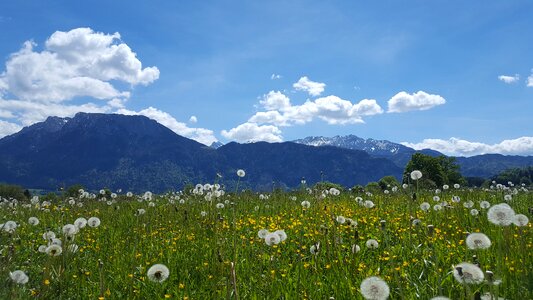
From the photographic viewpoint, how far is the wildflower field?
3717 mm

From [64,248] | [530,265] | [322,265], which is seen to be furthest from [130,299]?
[530,265]

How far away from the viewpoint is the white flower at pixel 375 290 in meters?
2.59

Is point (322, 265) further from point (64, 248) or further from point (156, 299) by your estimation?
point (64, 248)

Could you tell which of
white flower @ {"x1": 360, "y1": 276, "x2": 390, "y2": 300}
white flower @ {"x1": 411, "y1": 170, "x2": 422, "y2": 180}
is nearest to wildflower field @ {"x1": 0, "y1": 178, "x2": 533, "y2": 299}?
white flower @ {"x1": 360, "y1": 276, "x2": 390, "y2": 300}

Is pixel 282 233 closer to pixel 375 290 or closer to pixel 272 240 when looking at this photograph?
pixel 272 240

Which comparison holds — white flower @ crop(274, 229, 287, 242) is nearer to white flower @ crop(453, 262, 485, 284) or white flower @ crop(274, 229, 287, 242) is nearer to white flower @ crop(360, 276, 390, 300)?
white flower @ crop(360, 276, 390, 300)

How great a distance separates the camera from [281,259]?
5.97 metres

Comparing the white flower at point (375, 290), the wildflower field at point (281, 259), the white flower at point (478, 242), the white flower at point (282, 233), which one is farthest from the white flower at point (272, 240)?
the white flower at point (478, 242)

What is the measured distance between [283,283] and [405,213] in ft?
16.6

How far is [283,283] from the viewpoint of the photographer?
184 inches

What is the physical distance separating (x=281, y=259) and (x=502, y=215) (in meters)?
3.16

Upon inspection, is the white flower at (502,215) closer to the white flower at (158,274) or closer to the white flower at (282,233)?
the white flower at (282,233)

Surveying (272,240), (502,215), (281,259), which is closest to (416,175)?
(281,259)

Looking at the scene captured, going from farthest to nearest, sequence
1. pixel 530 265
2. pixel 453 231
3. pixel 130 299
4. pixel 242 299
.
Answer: pixel 453 231 → pixel 530 265 → pixel 242 299 → pixel 130 299
